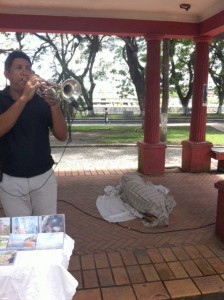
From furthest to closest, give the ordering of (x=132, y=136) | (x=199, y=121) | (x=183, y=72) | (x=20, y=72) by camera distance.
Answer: (x=183, y=72)
(x=132, y=136)
(x=199, y=121)
(x=20, y=72)

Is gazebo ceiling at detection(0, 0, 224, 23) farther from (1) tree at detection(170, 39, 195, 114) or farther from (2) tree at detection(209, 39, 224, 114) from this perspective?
(2) tree at detection(209, 39, 224, 114)

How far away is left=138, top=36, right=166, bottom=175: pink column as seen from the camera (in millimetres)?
6502

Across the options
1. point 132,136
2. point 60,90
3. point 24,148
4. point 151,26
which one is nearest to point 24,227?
point 24,148

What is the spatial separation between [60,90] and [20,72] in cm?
29

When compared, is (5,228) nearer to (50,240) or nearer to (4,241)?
(4,241)

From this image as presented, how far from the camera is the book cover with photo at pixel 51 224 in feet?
5.87

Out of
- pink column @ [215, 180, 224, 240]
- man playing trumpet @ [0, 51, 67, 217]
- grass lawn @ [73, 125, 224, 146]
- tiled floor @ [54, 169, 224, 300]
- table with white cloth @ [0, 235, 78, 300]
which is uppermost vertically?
man playing trumpet @ [0, 51, 67, 217]

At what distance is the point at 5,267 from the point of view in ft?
5.15

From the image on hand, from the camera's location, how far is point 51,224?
5.92 ft

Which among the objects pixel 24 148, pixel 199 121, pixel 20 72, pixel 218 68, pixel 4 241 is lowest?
pixel 4 241

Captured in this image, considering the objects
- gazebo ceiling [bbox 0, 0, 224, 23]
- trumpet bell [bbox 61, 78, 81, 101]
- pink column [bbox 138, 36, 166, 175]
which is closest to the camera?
trumpet bell [bbox 61, 78, 81, 101]

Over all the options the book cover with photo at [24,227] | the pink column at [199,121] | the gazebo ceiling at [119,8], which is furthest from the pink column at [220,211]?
the gazebo ceiling at [119,8]

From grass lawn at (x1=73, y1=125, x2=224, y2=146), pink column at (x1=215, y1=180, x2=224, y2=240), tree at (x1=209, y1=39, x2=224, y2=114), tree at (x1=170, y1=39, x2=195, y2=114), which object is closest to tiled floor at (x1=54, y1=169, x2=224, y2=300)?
pink column at (x1=215, y1=180, x2=224, y2=240)

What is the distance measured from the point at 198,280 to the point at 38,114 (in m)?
2.07
